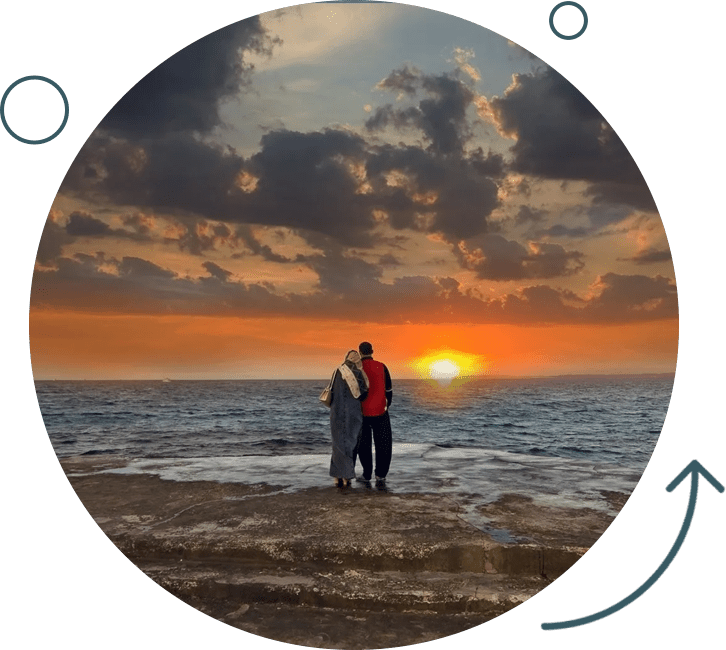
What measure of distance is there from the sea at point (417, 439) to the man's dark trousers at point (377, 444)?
0.34 m

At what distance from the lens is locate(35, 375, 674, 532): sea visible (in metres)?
10.0

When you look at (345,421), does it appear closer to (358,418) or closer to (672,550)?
(358,418)

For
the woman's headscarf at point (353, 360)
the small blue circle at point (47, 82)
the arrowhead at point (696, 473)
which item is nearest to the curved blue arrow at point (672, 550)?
the arrowhead at point (696, 473)

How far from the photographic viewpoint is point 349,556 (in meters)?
7.07

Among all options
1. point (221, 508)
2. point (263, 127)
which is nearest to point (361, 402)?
point (221, 508)

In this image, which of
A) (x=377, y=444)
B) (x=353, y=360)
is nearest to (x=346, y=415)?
(x=377, y=444)

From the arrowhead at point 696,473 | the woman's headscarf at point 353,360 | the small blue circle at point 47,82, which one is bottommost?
the arrowhead at point 696,473

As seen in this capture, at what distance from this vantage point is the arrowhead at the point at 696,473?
23.2 ft

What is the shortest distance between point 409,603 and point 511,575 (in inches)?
48.9

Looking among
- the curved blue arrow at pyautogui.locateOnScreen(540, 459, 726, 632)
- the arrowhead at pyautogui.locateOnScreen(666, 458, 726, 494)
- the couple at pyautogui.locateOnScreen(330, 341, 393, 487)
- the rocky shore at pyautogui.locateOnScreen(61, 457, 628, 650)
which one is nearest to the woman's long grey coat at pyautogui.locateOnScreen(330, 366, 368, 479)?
the couple at pyautogui.locateOnScreen(330, 341, 393, 487)

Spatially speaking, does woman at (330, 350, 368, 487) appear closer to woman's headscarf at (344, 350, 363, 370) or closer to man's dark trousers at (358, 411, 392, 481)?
woman's headscarf at (344, 350, 363, 370)

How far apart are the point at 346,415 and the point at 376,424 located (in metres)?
0.46

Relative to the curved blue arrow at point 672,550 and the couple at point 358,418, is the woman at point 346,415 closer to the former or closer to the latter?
the couple at point 358,418

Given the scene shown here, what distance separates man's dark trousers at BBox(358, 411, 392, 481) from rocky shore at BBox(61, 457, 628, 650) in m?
0.95
